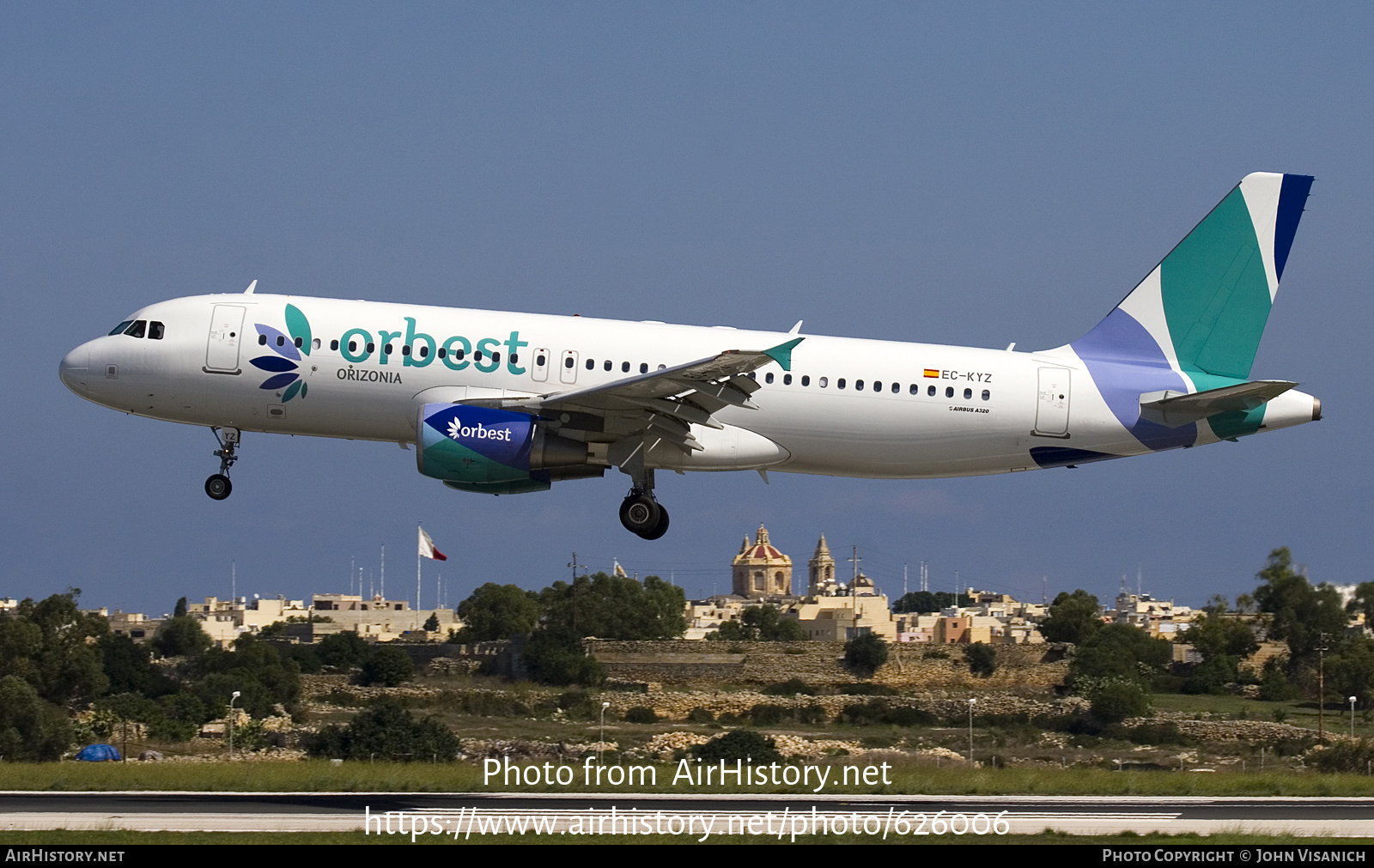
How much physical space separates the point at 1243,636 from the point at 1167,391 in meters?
62.6

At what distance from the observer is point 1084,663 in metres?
75.2

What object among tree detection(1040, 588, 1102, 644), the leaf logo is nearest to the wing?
the leaf logo

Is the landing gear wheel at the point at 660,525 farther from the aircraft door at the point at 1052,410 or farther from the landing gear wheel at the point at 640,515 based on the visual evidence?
the aircraft door at the point at 1052,410

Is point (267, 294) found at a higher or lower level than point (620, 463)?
higher

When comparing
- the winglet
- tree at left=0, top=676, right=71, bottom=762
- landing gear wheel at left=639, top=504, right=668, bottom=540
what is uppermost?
the winglet

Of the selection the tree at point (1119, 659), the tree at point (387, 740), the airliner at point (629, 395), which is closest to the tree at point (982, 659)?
the tree at point (1119, 659)

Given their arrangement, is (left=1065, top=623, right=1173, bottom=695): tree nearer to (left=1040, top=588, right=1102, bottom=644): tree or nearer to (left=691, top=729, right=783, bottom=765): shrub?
(left=1040, top=588, right=1102, bottom=644): tree

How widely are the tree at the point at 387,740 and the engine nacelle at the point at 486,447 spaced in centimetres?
1351

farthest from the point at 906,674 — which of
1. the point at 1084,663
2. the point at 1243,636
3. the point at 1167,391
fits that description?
the point at 1167,391

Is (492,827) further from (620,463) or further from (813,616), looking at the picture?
(813,616)

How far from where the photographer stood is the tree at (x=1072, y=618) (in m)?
98.9

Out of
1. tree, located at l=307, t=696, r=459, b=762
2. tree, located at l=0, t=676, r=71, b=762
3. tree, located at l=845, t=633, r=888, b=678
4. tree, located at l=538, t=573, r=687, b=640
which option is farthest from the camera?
tree, located at l=538, t=573, r=687, b=640

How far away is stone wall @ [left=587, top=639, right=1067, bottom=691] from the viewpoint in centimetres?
7456

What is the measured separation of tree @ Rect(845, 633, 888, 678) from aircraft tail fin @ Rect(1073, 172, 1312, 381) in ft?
142
